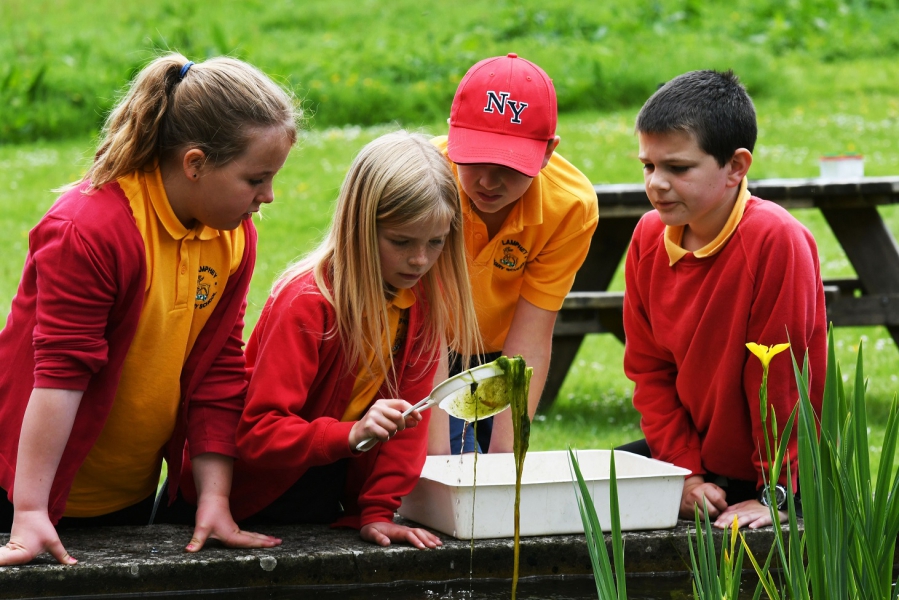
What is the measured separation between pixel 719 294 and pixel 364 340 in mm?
957

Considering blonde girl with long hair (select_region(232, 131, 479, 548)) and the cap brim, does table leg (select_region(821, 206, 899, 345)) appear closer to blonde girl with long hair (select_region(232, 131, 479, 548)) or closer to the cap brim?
the cap brim

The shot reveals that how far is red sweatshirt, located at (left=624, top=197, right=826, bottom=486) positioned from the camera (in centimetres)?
303

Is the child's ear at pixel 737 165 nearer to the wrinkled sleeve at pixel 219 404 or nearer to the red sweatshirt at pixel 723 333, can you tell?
the red sweatshirt at pixel 723 333

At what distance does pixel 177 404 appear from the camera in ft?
9.32

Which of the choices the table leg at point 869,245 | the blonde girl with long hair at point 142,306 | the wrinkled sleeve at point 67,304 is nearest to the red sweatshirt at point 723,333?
the blonde girl with long hair at point 142,306

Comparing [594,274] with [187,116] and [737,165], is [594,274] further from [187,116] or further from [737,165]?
[187,116]

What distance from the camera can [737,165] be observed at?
124 inches

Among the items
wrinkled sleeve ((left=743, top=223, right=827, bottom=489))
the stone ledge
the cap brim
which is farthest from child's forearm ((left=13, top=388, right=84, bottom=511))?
wrinkled sleeve ((left=743, top=223, right=827, bottom=489))

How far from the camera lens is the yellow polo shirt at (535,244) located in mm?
3301

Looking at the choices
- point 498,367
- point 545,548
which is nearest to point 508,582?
point 545,548

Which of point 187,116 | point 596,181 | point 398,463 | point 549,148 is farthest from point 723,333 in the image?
point 596,181

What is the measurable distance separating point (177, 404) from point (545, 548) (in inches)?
37.9

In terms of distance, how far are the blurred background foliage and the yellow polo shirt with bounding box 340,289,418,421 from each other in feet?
27.8

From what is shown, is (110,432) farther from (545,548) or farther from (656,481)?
(656,481)
